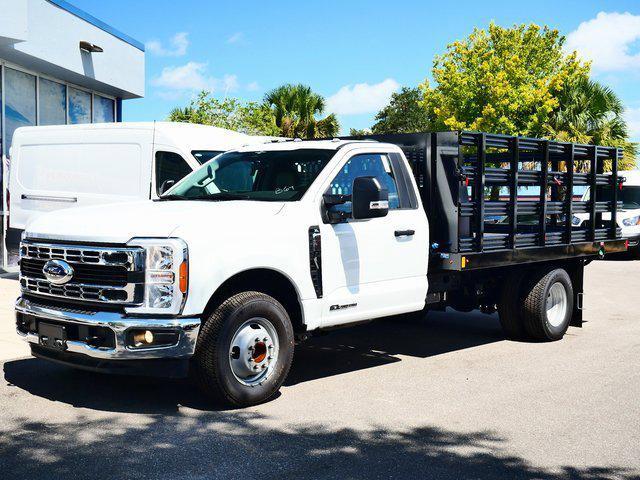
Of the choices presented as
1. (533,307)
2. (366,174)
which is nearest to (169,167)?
(366,174)

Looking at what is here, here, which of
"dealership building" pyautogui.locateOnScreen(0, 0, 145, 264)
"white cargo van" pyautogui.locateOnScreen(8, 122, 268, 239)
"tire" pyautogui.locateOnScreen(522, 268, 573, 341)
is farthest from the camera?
"dealership building" pyautogui.locateOnScreen(0, 0, 145, 264)

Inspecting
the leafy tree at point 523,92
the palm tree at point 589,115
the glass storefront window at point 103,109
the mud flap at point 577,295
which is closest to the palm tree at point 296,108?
the leafy tree at point 523,92

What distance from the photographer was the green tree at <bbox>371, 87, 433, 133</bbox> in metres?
53.9

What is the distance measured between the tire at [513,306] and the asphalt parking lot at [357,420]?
43cm

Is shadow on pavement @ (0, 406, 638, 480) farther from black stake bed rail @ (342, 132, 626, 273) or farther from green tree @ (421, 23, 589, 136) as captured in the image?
green tree @ (421, 23, 589, 136)

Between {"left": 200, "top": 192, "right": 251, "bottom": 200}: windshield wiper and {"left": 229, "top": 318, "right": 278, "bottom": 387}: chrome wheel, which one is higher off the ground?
{"left": 200, "top": 192, "right": 251, "bottom": 200}: windshield wiper

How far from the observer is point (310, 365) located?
293 inches

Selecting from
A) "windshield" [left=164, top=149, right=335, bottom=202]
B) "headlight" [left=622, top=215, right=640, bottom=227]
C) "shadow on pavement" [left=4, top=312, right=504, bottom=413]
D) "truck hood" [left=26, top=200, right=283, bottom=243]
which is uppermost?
"windshield" [left=164, top=149, right=335, bottom=202]

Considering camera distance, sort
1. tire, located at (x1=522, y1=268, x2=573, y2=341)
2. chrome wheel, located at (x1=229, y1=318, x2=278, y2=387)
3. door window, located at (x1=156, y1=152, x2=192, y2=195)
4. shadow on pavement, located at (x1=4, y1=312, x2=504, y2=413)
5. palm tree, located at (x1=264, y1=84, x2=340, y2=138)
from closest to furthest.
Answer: chrome wheel, located at (x1=229, y1=318, x2=278, y2=387)
shadow on pavement, located at (x1=4, y1=312, x2=504, y2=413)
tire, located at (x1=522, y1=268, x2=573, y2=341)
door window, located at (x1=156, y1=152, x2=192, y2=195)
palm tree, located at (x1=264, y1=84, x2=340, y2=138)

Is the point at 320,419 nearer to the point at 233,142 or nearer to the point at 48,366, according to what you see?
the point at 48,366

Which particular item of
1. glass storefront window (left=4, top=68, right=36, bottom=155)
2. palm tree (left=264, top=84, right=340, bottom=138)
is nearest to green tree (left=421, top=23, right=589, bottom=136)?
palm tree (left=264, top=84, right=340, bottom=138)

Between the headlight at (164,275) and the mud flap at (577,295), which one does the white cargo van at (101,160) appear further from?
the headlight at (164,275)

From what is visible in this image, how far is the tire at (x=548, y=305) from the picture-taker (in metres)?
8.66

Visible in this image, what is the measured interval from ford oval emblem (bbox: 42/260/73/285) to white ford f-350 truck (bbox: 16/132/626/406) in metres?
0.01
